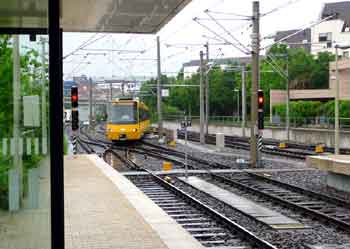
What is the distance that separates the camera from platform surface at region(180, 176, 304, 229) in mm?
12109

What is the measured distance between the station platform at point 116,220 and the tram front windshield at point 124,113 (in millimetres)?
23932

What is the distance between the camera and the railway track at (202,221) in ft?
33.6

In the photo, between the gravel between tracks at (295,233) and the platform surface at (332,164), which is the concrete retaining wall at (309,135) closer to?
the platform surface at (332,164)

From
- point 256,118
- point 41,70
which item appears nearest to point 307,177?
point 256,118

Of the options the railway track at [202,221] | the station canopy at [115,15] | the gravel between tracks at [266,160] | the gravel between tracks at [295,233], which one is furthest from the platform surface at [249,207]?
the gravel between tracks at [266,160]

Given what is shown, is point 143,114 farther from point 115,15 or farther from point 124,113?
point 115,15

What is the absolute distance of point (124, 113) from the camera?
136 ft

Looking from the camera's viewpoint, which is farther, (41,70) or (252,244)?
(252,244)

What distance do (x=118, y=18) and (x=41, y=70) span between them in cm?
514

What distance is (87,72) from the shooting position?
5888 cm

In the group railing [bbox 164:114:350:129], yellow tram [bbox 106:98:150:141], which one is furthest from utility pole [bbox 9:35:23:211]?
railing [bbox 164:114:350:129]

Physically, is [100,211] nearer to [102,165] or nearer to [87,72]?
[102,165]

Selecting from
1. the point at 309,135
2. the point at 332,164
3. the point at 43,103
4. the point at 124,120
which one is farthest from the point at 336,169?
the point at 309,135

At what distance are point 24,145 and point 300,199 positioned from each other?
1146 centimetres
